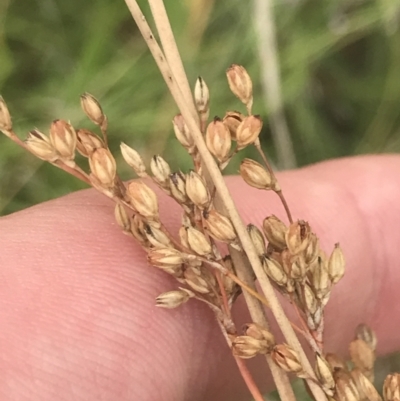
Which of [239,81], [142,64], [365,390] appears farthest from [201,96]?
[142,64]

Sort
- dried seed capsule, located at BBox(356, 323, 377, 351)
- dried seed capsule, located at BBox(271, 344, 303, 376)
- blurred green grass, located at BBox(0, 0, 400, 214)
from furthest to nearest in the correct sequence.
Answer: blurred green grass, located at BBox(0, 0, 400, 214), dried seed capsule, located at BBox(356, 323, 377, 351), dried seed capsule, located at BBox(271, 344, 303, 376)

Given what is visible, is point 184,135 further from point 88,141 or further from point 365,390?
point 365,390

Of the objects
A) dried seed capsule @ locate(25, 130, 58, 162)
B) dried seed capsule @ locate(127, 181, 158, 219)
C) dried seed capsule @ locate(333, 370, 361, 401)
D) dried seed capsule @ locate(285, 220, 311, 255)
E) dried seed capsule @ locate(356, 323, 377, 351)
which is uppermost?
dried seed capsule @ locate(25, 130, 58, 162)

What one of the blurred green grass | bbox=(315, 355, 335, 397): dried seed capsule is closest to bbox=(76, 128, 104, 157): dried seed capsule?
bbox=(315, 355, 335, 397): dried seed capsule

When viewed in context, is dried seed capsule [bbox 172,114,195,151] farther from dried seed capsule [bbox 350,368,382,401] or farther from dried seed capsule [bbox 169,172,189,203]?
dried seed capsule [bbox 350,368,382,401]

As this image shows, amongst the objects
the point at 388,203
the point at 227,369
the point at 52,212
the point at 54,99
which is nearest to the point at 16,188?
the point at 54,99

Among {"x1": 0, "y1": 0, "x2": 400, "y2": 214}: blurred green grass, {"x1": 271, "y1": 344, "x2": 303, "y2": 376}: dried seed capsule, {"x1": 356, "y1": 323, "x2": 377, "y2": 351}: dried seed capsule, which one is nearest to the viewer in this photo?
{"x1": 271, "y1": 344, "x2": 303, "y2": 376}: dried seed capsule

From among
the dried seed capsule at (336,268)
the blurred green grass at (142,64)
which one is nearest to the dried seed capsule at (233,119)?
the dried seed capsule at (336,268)

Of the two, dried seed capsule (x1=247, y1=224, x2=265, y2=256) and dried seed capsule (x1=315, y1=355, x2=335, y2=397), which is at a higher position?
dried seed capsule (x1=247, y1=224, x2=265, y2=256)
